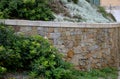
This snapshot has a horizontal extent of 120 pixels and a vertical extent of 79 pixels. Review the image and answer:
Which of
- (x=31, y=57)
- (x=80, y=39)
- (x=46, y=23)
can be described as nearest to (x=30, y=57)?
(x=31, y=57)

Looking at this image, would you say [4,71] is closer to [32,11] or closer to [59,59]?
[59,59]

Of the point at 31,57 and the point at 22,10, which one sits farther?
the point at 22,10

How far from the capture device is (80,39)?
Result: 32.2 feet

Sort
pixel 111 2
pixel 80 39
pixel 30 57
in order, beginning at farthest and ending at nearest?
pixel 111 2 < pixel 80 39 < pixel 30 57

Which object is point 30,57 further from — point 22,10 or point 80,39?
point 80,39

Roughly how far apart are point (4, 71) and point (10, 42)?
812mm

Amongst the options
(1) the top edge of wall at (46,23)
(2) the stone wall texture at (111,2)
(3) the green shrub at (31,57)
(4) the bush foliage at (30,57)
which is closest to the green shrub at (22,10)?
(1) the top edge of wall at (46,23)

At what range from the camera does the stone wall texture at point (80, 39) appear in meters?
9.31

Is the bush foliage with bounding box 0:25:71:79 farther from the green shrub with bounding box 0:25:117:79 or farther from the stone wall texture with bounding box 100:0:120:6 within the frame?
the stone wall texture with bounding box 100:0:120:6

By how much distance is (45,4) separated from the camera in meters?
10.2

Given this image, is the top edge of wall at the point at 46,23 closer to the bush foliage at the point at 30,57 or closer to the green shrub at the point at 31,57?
the green shrub at the point at 31,57

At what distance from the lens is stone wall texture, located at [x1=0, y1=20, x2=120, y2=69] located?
9.31m

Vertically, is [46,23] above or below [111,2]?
above

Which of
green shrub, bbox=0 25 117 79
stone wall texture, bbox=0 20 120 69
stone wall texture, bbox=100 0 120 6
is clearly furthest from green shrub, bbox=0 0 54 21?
stone wall texture, bbox=100 0 120 6
